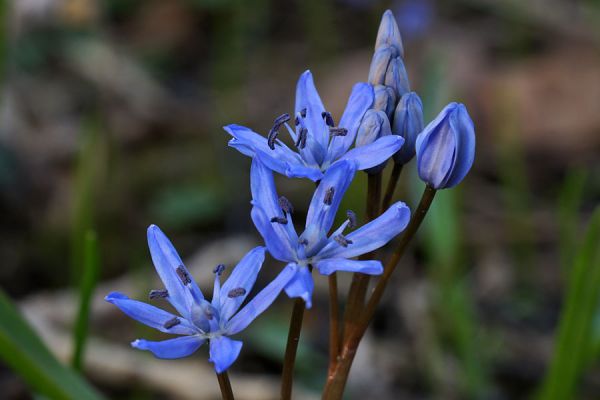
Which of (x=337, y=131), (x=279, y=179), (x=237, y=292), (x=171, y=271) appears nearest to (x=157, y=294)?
(x=171, y=271)

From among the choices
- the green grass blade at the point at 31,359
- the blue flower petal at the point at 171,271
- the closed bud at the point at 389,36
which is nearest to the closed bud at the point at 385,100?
the closed bud at the point at 389,36

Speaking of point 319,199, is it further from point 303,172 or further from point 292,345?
point 292,345

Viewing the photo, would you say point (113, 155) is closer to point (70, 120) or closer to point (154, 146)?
point (154, 146)

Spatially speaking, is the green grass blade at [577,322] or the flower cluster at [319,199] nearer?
the flower cluster at [319,199]

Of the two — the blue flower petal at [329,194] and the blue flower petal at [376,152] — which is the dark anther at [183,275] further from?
the blue flower petal at [376,152]

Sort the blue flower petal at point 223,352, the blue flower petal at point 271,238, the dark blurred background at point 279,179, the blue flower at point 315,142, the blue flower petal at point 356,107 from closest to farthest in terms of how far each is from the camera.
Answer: the blue flower petal at point 223,352
the blue flower petal at point 271,238
the blue flower at point 315,142
the blue flower petal at point 356,107
the dark blurred background at point 279,179
